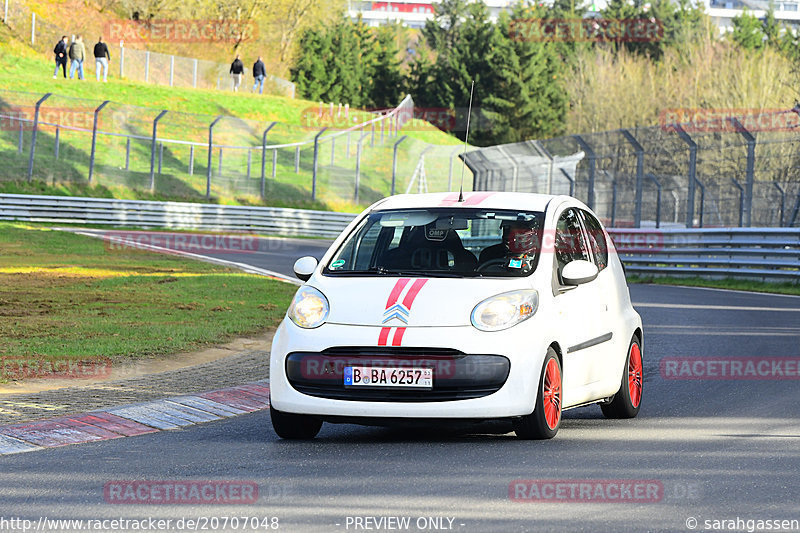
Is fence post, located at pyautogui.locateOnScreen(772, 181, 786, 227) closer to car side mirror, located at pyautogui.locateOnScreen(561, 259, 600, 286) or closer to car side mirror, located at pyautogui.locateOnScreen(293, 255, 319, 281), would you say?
car side mirror, located at pyautogui.locateOnScreen(561, 259, 600, 286)

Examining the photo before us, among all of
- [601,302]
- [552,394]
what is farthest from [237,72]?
[552,394]

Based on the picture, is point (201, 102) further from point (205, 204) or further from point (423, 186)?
point (205, 204)

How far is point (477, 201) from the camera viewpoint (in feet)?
28.9

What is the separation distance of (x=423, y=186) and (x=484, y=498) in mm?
46714

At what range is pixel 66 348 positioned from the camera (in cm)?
1193

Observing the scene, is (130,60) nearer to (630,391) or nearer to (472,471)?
(630,391)

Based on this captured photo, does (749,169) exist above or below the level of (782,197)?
above

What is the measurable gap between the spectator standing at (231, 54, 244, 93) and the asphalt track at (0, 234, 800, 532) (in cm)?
5742

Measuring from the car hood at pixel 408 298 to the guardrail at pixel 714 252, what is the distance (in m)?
15.7

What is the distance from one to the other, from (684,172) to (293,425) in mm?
21333

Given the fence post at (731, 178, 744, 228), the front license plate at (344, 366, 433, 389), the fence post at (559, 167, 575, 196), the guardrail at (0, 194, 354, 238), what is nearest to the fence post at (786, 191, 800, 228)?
the fence post at (731, 178, 744, 228)
